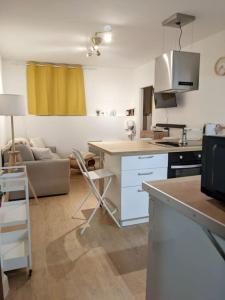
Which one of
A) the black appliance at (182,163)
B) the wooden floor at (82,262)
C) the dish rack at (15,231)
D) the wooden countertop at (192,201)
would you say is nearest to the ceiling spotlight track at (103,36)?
the black appliance at (182,163)

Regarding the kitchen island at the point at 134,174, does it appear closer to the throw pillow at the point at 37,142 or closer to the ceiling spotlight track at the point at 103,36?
the ceiling spotlight track at the point at 103,36

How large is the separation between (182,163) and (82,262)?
151 cm

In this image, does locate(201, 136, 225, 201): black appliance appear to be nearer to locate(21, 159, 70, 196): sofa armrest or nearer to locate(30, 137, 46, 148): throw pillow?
locate(21, 159, 70, 196): sofa armrest

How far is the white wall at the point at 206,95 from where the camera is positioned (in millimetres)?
3297

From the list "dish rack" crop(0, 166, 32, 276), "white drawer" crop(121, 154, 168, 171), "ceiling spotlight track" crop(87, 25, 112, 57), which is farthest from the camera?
"ceiling spotlight track" crop(87, 25, 112, 57)

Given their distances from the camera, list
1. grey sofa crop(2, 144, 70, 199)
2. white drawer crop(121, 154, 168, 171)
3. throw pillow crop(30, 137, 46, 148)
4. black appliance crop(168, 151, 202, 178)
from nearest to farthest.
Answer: white drawer crop(121, 154, 168, 171), black appliance crop(168, 151, 202, 178), grey sofa crop(2, 144, 70, 199), throw pillow crop(30, 137, 46, 148)

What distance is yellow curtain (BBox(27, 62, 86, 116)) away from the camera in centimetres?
512

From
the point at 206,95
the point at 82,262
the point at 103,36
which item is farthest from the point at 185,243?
the point at 103,36

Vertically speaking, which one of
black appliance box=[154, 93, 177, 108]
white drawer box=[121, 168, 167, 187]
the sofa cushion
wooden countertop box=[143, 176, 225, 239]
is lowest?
white drawer box=[121, 168, 167, 187]

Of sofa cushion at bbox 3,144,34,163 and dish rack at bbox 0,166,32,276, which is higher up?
sofa cushion at bbox 3,144,34,163

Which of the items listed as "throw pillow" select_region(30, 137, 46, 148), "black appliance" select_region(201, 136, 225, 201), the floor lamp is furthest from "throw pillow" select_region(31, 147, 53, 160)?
"black appliance" select_region(201, 136, 225, 201)

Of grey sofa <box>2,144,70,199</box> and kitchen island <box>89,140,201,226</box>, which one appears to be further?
grey sofa <box>2,144,70,199</box>

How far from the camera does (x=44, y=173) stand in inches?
137

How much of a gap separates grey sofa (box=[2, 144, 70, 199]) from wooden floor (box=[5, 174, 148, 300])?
611 mm
